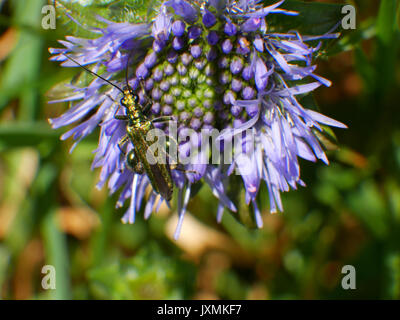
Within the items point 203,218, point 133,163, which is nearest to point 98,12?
point 133,163

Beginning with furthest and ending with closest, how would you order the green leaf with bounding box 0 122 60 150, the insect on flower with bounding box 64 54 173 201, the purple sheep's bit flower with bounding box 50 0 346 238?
the green leaf with bounding box 0 122 60 150
the insect on flower with bounding box 64 54 173 201
the purple sheep's bit flower with bounding box 50 0 346 238

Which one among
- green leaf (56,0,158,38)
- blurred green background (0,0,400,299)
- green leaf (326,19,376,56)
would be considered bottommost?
blurred green background (0,0,400,299)

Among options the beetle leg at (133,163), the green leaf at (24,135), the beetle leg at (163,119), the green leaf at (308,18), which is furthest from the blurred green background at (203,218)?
the beetle leg at (163,119)

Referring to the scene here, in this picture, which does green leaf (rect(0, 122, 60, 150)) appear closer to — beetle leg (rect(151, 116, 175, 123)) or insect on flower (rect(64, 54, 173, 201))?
insect on flower (rect(64, 54, 173, 201))

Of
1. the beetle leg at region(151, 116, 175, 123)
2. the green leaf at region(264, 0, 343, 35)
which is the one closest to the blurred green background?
the green leaf at region(264, 0, 343, 35)

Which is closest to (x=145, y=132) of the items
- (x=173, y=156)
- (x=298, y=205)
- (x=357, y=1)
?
(x=173, y=156)

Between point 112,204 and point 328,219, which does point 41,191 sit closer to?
point 112,204

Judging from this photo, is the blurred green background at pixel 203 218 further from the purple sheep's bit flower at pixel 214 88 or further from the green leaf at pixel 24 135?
the purple sheep's bit flower at pixel 214 88

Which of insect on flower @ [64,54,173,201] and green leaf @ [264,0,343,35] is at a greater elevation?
green leaf @ [264,0,343,35]
